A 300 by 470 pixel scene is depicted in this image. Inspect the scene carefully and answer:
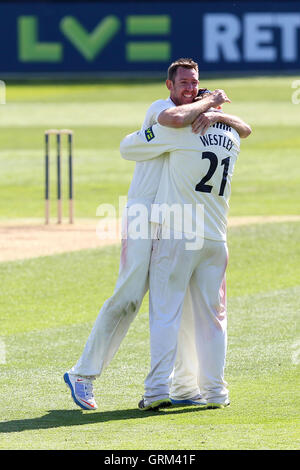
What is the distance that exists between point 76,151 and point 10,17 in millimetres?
13917

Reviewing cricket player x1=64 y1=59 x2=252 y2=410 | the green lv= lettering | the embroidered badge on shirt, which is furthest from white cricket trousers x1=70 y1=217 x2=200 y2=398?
the green lv= lettering

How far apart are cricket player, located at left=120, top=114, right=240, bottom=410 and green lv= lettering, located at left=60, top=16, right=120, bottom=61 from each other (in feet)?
106

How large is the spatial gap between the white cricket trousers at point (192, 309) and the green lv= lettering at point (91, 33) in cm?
3239

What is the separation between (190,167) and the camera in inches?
247

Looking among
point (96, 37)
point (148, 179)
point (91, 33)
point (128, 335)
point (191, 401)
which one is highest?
point (91, 33)

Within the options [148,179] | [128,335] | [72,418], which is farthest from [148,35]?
[72,418]

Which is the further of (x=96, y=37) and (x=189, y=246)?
(x=96, y=37)

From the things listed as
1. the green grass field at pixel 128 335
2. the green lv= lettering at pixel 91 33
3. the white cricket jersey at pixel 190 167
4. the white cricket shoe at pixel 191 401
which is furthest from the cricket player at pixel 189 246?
the green lv= lettering at pixel 91 33

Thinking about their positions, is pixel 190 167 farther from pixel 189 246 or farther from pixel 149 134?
pixel 189 246

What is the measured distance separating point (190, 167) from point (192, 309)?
0.90m

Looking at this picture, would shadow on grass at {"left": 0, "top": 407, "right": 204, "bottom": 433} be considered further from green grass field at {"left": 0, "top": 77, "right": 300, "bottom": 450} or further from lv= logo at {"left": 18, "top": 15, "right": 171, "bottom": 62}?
lv= logo at {"left": 18, "top": 15, "right": 171, "bottom": 62}

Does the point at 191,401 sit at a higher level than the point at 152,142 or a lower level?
lower

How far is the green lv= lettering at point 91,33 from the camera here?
37969 mm
